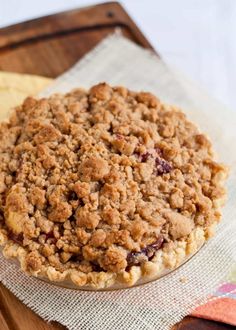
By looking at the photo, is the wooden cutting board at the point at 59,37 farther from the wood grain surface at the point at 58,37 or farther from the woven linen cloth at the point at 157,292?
the woven linen cloth at the point at 157,292

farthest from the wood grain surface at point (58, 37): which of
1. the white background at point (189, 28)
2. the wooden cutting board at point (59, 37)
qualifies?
the white background at point (189, 28)

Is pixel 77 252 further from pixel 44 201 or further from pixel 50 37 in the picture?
pixel 50 37

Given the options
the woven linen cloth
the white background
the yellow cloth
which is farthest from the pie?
the white background

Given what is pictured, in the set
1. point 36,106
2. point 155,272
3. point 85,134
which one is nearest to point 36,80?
point 36,106

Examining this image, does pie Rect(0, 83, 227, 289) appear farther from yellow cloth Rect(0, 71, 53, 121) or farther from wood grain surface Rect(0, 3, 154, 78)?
wood grain surface Rect(0, 3, 154, 78)

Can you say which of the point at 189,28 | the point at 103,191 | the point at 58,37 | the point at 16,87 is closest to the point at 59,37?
the point at 58,37

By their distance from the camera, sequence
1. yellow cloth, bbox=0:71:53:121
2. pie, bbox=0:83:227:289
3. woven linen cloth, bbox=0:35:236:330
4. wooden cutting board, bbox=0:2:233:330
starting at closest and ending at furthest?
1. pie, bbox=0:83:227:289
2. woven linen cloth, bbox=0:35:236:330
3. yellow cloth, bbox=0:71:53:121
4. wooden cutting board, bbox=0:2:233:330

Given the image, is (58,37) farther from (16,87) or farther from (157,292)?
(157,292)
